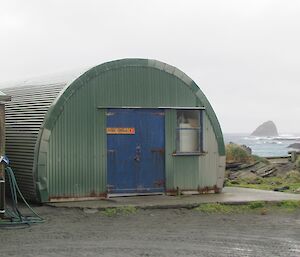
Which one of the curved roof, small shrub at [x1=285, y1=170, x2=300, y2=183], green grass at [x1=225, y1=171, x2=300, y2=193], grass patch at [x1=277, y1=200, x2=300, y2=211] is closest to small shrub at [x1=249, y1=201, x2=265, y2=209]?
grass patch at [x1=277, y1=200, x2=300, y2=211]

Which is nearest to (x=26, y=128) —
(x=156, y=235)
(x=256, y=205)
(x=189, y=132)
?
(x=189, y=132)

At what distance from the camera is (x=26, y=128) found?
16.7 metres

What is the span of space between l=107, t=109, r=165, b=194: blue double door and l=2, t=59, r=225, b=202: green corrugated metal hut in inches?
1.0

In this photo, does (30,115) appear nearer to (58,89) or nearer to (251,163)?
(58,89)

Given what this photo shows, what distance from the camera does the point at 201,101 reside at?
18250mm

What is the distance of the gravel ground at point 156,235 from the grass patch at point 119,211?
0.57 feet

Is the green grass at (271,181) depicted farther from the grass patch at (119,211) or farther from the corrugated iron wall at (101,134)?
the grass patch at (119,211)

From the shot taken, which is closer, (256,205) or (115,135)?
(256,205)

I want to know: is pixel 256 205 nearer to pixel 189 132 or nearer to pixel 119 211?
pixel 189 132

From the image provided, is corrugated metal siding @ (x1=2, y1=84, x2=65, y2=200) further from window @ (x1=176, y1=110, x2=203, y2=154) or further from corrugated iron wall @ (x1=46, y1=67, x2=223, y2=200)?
window @ (x1=176, y1=110, x2=203, y2=154)

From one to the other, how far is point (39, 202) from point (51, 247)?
16.9ft

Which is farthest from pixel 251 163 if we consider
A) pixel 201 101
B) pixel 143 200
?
pixel 143 200

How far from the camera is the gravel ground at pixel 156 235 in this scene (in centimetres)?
1076

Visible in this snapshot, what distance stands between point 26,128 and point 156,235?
5939mm
